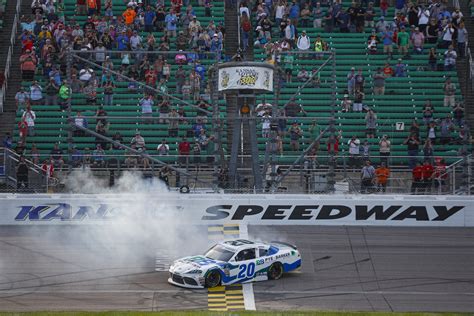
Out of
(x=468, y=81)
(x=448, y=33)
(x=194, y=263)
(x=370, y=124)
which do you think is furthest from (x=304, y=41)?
(x=194, y=263)

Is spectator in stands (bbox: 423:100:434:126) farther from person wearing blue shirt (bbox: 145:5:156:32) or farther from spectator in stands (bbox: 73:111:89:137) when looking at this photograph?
spectator in stands (bbox: 73:111:89:137)

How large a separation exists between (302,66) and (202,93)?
3.33 meters

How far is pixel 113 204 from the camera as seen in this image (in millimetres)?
33969

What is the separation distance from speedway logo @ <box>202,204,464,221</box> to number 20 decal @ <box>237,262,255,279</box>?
562cm

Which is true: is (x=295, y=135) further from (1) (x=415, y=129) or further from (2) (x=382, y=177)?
(1) (x=415, y=129)

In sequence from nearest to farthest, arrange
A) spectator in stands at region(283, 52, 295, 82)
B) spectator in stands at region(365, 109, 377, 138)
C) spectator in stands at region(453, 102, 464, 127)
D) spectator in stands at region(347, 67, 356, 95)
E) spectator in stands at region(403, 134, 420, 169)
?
spectator in stands at region(283, 52, 295, 82) → spectator in stands at region(403, 134, 420, 169) → spectator in stands at region(365, 109, 377, 138) → spectator in stands at region(347, 67, 356, 95) → spectator in stands at region(453, 102, 464, 127)

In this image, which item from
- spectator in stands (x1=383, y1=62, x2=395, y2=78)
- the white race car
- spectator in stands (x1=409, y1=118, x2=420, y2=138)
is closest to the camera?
the white race car

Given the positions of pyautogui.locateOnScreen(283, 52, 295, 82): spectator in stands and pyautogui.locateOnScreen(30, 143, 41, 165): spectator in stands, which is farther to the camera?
pyautogui.locateOnScreen(283, 52, 295, 82): spectator in stands

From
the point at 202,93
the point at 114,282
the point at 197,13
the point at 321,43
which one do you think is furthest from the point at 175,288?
the point at 197,13

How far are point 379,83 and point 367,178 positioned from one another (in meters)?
7.75

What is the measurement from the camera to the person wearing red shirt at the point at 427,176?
35.3m

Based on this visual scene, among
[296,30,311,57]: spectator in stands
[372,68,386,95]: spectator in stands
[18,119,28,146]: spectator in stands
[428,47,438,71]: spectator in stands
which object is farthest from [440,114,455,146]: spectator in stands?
[18,119,28,146]: spectator in stands

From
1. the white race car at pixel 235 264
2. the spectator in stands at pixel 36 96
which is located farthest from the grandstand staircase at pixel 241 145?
the spectator in stands at pixel 36 96

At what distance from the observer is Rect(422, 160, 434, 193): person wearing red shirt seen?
3531 cm
